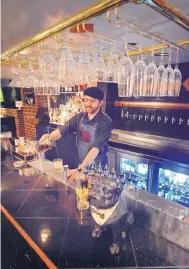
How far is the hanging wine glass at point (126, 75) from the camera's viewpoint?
1215 millimetres

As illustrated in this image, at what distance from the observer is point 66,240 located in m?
1.04

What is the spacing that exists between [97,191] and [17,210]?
694mm

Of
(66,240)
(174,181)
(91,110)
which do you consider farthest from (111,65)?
(174,181)

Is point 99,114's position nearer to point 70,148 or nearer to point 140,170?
point 140,170

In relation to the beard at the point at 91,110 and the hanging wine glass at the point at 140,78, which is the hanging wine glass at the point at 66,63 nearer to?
the hanging wine glass at the point at 140,78

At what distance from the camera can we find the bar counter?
2.99 ft

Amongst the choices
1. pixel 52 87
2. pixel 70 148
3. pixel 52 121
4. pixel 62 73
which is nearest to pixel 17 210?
pixel 62 73

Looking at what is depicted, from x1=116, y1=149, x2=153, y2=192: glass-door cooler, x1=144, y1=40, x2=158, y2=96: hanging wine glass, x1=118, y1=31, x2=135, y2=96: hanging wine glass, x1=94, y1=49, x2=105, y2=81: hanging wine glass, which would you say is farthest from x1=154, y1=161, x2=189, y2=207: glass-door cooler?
x1=94, y1=49, x2=105, y2=81: hanging wine glass

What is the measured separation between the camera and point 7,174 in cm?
189

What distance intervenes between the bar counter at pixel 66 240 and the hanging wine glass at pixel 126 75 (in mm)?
918

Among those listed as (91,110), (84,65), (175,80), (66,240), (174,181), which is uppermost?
(84,65)

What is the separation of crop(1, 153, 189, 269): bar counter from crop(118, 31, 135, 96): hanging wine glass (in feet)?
3.01

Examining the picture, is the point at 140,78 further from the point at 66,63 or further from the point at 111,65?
the point at 66,63

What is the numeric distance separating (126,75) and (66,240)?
3.62ft
